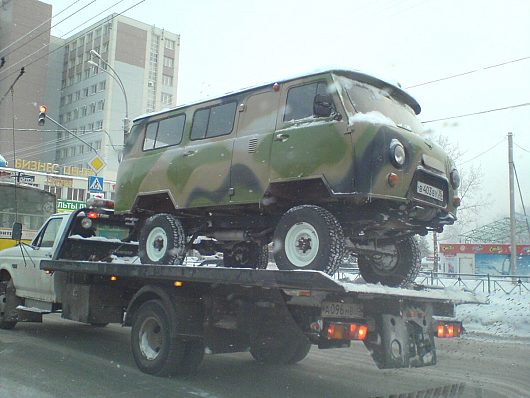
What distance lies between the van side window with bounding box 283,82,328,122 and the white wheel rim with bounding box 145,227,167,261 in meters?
2.32

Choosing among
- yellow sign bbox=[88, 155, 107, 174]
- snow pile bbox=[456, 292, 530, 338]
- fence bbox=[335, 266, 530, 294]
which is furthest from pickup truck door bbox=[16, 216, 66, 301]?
fence bbox=[335, 266, 530, 294]

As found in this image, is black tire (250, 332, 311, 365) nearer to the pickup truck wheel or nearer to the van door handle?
the pickup truck wheel

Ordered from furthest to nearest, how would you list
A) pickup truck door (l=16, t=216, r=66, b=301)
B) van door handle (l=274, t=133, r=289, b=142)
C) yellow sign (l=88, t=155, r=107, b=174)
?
yellow sign (l=88, t=155, r=107, b=174), pickup truck door (l=16, t=216, r=66, b=301), van door handle (l=274, t=133, r=289, b=142)

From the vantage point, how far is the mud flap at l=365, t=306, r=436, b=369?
5254 millimetres

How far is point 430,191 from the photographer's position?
19.9ft

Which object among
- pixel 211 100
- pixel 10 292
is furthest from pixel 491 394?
pixel 10 292

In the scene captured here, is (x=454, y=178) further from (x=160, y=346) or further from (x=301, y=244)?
(x=160, y=346)

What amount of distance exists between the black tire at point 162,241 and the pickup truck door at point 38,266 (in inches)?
76.0

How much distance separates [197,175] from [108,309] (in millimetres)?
2339

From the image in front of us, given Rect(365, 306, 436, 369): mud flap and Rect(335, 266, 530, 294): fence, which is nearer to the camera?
Rect(365, 306, 436, 369): mud flap

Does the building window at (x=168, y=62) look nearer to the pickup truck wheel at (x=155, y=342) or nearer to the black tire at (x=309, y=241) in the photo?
the pickup truck wheel at (x=155, y=342)

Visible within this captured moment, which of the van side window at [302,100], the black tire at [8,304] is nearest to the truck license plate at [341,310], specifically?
the van side window at [302,100]

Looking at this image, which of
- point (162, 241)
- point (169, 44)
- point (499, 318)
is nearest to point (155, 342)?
point (162, 241)

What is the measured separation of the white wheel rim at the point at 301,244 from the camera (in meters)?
5.50
